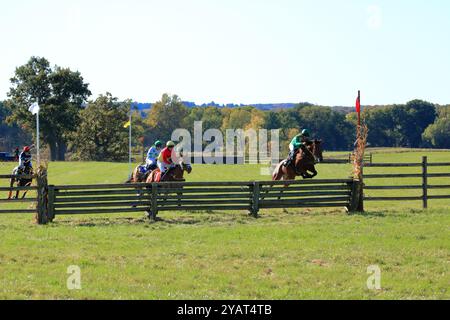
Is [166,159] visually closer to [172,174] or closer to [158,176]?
[172,174]

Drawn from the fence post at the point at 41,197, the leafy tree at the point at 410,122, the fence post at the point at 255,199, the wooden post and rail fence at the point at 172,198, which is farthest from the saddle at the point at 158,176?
the leafy tree at the point at 410,122

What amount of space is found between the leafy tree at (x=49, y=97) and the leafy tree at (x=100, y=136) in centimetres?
194

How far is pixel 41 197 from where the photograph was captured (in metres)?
16.7

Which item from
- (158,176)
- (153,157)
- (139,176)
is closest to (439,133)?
(153,157)

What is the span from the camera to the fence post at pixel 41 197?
55.0 feet

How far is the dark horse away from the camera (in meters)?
21.7

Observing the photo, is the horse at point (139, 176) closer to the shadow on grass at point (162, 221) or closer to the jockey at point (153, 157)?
the jockey at point (153, 157)

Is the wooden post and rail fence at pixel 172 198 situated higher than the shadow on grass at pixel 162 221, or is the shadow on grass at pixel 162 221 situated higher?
the wooden post and rail fence at pixel 172 198

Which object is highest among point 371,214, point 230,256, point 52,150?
point 52,150

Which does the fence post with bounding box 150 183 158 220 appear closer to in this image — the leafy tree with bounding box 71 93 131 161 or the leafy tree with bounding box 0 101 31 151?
Result: the leafy tree with bounding box 71 93 131 161

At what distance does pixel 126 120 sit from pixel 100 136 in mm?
4879

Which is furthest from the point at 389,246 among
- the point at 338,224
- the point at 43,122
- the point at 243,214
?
the point at 43,122

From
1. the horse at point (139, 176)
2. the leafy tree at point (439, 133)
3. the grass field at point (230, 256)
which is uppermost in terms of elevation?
the leafy tree at point (439, 133)
